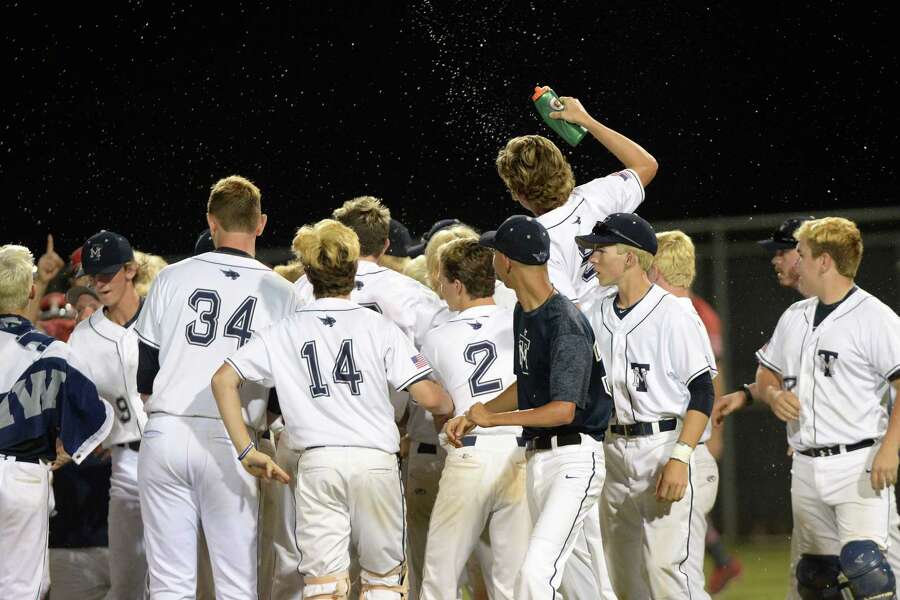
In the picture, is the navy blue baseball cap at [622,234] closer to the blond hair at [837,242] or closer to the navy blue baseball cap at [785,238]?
the blond hair at [837,242]

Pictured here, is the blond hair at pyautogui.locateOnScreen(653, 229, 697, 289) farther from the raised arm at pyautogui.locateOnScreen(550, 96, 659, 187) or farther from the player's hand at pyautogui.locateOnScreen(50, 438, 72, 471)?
the player's hand at pyautogui.locateOnScreen(50, 438, 72, 471)

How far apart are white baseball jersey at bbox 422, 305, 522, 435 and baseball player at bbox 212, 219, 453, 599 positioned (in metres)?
0.38

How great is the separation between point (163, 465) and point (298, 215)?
7571mm

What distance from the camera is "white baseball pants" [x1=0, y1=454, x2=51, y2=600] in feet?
16.8

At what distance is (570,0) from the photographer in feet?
42.6

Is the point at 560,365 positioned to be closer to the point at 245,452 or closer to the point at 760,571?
the point at 245,452

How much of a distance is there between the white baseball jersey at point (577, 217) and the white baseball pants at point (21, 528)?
2563 millimetres

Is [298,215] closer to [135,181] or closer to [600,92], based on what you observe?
[135,181]

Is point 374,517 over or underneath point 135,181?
underneath

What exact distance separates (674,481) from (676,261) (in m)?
1.82

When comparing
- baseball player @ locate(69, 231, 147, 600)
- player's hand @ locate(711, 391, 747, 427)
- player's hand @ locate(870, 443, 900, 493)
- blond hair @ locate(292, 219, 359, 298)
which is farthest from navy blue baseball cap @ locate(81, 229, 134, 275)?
player's hand @ locate(870, 443, 900, 493)

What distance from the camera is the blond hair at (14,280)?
534 cm

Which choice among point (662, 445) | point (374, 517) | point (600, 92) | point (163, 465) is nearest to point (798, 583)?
point (662, 445)

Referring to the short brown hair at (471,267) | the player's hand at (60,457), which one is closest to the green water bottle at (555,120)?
the short brown hair at (471,267)
